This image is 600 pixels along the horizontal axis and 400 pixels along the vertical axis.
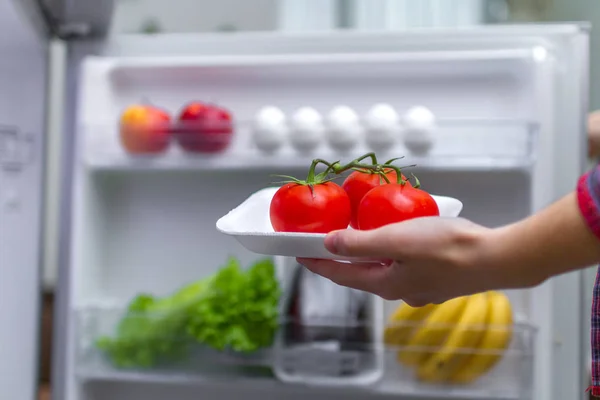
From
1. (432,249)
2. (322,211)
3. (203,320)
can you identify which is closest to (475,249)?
(432,249)

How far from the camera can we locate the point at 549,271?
52cm

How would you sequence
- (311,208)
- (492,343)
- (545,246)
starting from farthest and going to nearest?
(492,343)
(311,208)
(545,246)

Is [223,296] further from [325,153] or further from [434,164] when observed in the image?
[434,164]

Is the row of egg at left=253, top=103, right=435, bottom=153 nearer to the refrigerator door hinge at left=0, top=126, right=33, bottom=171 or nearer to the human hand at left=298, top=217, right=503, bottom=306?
the refrigerator door hinge at left=0, top=126, right=33, bottom=171

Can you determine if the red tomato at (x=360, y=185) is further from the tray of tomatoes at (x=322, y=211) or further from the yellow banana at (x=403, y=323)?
the yellow banana at (x=403, y=323)

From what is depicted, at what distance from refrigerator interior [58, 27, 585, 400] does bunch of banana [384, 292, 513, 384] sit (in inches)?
1.0

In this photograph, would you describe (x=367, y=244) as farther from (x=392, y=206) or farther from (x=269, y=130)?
(x=269, y=130)

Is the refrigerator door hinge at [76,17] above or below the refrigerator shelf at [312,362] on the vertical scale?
above

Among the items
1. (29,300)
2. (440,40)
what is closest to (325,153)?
(440,40)

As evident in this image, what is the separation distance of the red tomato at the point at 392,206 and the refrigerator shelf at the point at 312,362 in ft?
2.07

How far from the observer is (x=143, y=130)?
4.21ft

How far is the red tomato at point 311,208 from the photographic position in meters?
0.63

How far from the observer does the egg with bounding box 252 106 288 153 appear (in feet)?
4.10

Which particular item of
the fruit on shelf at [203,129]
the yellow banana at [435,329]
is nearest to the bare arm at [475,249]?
the yellow banana at [435,329]
